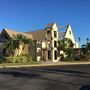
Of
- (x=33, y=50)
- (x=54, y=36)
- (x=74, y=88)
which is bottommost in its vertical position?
(x=74, y=88)

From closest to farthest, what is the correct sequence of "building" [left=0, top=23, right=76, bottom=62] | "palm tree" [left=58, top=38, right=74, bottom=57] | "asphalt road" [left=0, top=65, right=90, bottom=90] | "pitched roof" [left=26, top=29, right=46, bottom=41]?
"asphalt road" [left=0, top=65, right=90, bottom=90] → "building" [left=0, top=23, right=76, bottom=62] → "palm tree" [left=58, top=38, right=74, bottom=57] → "pitched roof" [left=26, top=29, right=46, bottom=41]

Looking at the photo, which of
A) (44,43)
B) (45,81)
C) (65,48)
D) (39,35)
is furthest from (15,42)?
(45,81)

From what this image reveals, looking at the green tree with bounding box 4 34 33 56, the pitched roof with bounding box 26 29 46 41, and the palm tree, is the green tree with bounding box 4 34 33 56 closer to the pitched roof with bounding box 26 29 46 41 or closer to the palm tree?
the pitched roof with bounding box 26 29 46 41

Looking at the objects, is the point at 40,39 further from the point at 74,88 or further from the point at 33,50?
the point at 74,88

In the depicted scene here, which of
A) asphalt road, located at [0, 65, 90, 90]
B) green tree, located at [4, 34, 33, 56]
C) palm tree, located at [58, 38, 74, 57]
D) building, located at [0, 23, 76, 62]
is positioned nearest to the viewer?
asphalt road, located at [0, 65, 90, 90]

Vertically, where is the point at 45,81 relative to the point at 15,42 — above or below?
below

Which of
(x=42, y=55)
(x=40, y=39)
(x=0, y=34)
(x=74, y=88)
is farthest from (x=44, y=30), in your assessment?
(x=74, y=88)

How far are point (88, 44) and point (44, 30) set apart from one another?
1137cm

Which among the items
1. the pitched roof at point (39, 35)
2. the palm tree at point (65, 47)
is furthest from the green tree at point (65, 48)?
the pitched roof at point (39, 35)

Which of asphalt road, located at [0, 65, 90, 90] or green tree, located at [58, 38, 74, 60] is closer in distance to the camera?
asphalt road, located at [0, 65, 90, 90]

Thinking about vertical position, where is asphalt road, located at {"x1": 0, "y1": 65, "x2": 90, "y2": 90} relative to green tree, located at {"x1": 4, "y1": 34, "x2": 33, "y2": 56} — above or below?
below

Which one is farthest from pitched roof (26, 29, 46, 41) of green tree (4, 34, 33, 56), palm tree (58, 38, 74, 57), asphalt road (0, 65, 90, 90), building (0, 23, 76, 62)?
asphalt road (0, 65, 90, 90)

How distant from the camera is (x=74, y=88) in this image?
12.3 m

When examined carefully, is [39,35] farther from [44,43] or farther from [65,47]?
[65,47]
